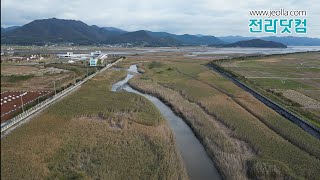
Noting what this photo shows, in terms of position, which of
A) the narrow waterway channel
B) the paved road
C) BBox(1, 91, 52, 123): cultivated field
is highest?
BBox(1, 91, 52, 123): cultivated field

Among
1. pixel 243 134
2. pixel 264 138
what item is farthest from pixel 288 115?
pixel 243 134

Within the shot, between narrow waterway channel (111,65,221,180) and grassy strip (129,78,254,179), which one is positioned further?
narrow waterway channel (111,65,221,180)

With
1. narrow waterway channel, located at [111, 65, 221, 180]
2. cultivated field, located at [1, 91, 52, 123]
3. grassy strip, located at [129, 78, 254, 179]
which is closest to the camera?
grassy strip, located at [129, 78, 254, 179]

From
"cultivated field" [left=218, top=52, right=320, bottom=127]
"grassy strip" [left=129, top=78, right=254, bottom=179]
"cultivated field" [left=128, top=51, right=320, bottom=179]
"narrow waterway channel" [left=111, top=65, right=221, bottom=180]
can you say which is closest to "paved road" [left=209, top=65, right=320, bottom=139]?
"cultivated field" [left=128, top=51, right=320, bottom=179]

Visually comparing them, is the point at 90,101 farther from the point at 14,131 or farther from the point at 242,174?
the point at 242,174

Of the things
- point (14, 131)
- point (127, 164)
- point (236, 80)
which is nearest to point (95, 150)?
point (127, 164)

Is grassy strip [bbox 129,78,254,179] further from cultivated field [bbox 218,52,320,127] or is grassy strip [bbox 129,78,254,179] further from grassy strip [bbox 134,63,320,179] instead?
cultivated field [bbox 218,52,320,127]

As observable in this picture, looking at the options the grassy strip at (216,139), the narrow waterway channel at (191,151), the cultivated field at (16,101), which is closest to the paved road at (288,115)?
the grassy strip at (216,139)
